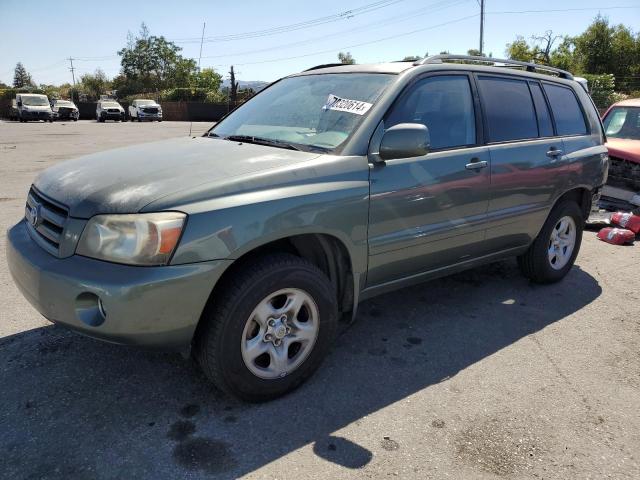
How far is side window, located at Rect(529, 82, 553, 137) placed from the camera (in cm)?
435

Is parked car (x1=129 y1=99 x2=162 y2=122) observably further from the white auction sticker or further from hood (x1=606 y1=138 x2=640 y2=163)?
the white auction sticker

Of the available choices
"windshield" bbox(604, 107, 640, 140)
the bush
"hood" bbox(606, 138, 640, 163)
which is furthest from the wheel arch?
the bush

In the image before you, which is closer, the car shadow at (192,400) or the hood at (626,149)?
the car shadow at (192,400)

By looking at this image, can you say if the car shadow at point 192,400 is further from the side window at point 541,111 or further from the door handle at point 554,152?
the side window at point 541,111

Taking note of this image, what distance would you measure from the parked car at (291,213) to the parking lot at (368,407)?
0.30m

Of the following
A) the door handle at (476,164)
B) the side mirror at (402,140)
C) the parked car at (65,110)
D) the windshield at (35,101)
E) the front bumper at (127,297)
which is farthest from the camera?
the parked car at (65,110)

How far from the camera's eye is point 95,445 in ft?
7.94

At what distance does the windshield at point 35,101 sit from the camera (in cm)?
3456

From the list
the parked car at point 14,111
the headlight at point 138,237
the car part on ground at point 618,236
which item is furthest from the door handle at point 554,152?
the parked car at point 14,111

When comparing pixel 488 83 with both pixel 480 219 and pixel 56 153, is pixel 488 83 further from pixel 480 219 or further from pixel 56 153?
pixel 56 153

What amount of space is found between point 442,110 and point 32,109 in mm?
37280

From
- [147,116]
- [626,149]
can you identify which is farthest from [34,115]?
[626,149]

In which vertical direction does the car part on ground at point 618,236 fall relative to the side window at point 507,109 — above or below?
below

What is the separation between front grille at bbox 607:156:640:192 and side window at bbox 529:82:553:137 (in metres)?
3.72
